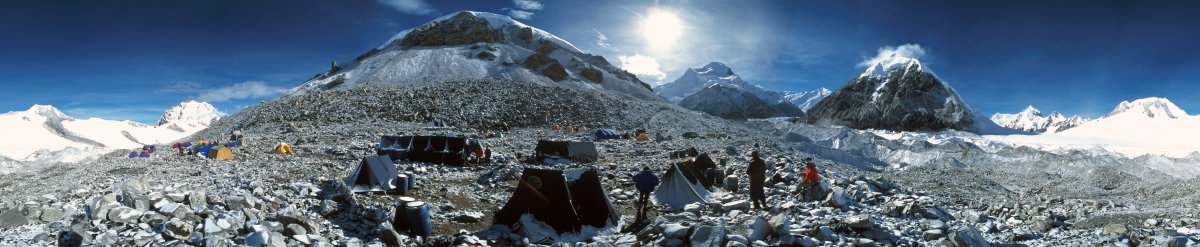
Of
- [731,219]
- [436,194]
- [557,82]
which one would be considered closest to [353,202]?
[436,194]

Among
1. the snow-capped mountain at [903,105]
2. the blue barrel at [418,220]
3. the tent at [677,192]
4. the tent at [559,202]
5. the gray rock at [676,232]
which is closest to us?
the gray rock at [676,232]

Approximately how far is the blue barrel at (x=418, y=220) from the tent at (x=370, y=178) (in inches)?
180

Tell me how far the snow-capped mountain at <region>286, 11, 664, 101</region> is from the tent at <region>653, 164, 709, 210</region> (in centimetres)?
6540

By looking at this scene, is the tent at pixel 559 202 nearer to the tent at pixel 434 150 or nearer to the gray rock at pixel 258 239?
the gray rock at pixel 258 239

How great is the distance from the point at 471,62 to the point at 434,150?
243 feet

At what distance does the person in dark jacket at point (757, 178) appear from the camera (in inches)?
464

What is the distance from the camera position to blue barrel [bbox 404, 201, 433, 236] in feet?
30.9

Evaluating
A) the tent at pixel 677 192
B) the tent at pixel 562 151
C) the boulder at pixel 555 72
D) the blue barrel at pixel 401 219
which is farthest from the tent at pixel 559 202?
the boulder at pixel 555 72

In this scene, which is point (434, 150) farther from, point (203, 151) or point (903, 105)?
point (903, 105)

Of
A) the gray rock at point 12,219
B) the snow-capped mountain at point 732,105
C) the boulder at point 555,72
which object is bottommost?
the gray rock at point 12,219

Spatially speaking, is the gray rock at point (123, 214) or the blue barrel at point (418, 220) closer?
the gray rock at point (123, 214)

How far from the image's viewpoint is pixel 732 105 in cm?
16362

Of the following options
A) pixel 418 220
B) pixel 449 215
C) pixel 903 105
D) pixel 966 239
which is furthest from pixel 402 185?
pixel 903 105

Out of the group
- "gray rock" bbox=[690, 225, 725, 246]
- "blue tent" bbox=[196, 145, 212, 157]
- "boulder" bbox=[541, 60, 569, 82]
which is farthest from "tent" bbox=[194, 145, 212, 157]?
"boulder" bbox=[541, 60, 569, 82]
